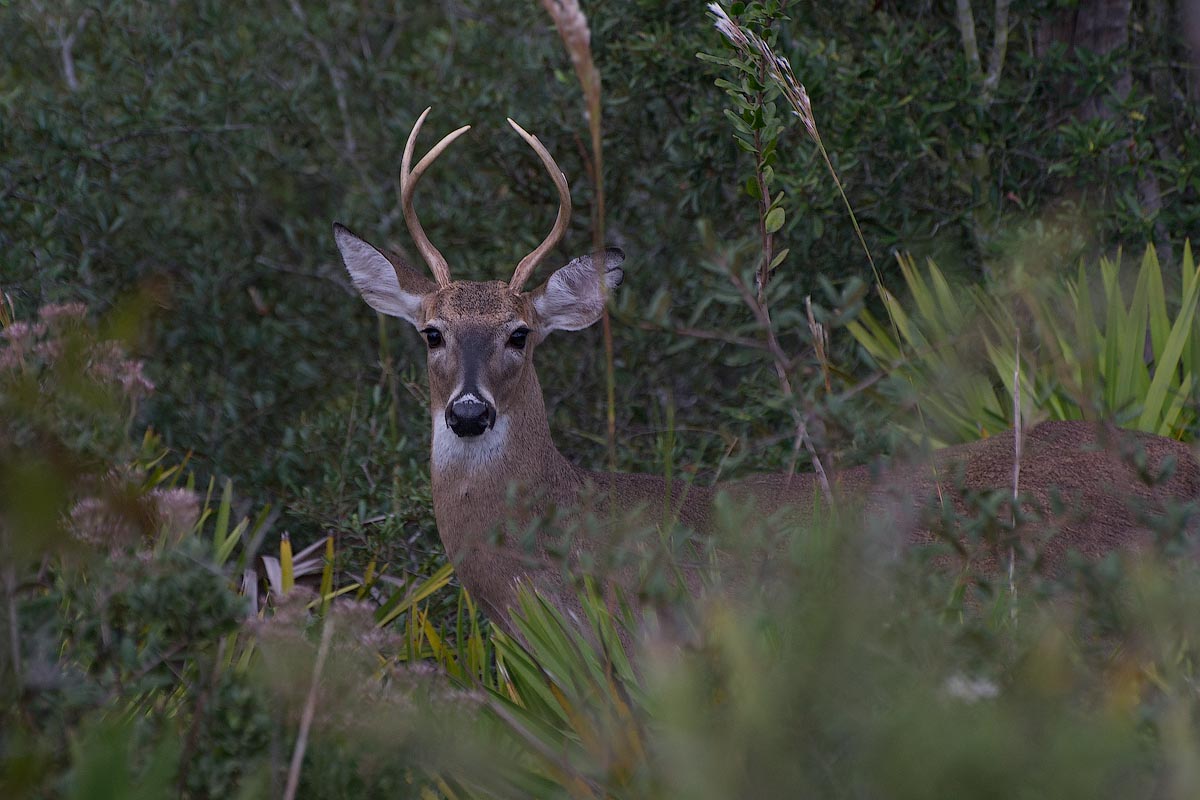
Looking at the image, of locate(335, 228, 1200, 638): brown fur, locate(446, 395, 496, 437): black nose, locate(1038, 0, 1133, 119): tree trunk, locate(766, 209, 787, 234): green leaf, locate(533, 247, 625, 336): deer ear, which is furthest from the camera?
locate(1038, 0, 1133, 119): tree trunk

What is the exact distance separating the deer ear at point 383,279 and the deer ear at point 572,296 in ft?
1.43

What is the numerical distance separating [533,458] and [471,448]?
0.22 meters

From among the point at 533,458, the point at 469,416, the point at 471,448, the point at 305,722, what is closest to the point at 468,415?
the point at 469,416

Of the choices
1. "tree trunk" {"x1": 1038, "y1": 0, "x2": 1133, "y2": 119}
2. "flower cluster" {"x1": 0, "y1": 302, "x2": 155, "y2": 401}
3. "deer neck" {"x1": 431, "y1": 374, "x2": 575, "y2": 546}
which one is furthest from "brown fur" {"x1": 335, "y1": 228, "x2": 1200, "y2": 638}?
"tree trunk" {"x1": 1038, "y1": 0, "x2": 1133, "y2": 119}

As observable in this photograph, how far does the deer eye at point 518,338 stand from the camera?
5.02 meters

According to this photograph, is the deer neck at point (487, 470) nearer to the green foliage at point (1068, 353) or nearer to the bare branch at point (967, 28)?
the green foliage at point (1068, 353)

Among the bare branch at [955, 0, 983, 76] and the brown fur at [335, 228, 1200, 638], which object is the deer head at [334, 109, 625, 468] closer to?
the brown fur at [335, 228, 1200, 638]

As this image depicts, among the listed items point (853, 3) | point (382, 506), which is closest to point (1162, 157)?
point (853, 3)

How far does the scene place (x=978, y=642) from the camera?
7.15 ft

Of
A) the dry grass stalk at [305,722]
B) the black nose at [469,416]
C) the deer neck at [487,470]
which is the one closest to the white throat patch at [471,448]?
the deer neck at [487,470]

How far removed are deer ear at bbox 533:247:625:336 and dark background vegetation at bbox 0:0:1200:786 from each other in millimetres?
645

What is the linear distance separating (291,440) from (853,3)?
330 centimetres

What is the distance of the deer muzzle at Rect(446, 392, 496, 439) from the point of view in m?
4.62

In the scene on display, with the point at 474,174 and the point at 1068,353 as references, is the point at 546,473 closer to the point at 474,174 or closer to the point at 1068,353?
the point at 1068,353
